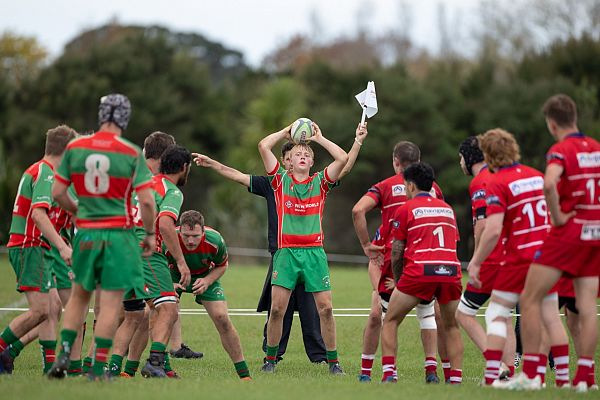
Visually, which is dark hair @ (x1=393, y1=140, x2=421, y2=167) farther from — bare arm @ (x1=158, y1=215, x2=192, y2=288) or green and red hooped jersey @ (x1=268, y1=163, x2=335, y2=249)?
bare arm @ (x1=158, y1=215, x2=192, y2=288)

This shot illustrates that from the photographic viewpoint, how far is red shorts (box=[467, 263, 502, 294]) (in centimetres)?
891

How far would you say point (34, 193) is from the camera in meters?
9.00

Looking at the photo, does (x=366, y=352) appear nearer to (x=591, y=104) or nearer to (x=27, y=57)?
(x=591, y=104)

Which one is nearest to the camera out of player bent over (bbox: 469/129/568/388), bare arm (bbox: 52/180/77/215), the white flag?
bare arm (bbox: 52/180/77/215)

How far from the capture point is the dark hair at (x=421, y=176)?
9.10 meters

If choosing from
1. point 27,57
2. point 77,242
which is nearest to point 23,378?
point 77,242

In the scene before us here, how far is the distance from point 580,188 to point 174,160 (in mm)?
4009

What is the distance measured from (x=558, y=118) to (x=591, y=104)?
93.9ft

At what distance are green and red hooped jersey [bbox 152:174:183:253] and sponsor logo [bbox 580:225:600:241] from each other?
153 inches

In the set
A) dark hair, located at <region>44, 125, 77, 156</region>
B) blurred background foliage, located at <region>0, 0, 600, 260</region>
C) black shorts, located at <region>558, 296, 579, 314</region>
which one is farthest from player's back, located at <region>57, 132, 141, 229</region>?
blurred background foliage, located at <region>0, 0, 600, 260</region>

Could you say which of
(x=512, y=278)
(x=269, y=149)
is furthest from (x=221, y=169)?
(x=512, y=278)

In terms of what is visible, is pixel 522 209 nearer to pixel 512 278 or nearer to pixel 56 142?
pixel 512 278

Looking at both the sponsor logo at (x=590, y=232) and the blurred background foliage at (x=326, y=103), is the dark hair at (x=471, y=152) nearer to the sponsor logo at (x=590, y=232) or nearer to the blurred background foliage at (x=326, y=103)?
the sponsor logo at (x=590, y=232)

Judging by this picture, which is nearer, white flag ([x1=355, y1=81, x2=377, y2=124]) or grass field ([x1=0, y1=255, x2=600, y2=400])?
grass field ([x1=0, y1=255, x2=600, y2=400])
